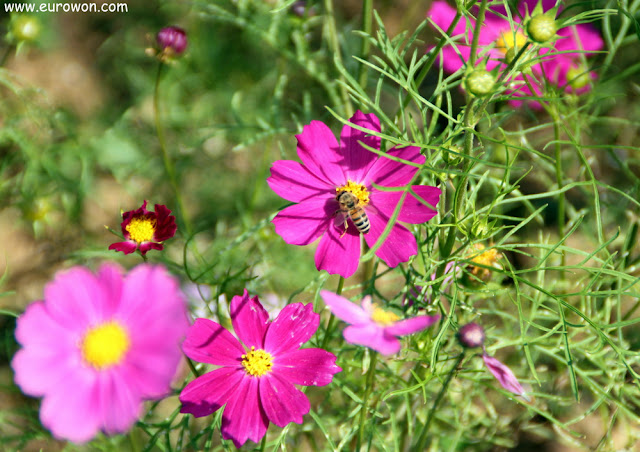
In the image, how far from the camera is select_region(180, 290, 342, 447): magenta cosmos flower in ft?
2.17

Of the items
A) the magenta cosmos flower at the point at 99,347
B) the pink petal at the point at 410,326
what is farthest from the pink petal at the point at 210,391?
the pink petal at the point at 410,326

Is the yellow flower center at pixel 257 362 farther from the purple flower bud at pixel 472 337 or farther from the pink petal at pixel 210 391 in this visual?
the purple flower bud at pixel 472 337

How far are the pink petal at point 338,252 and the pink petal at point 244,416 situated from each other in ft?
0.54

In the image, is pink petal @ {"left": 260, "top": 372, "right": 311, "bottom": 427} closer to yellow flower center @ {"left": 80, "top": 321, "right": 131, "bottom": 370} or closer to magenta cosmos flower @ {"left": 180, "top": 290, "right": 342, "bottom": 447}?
magenta cosmos flower @ {"left": 180, "top": 290, "right": 342, "bottom": 447}

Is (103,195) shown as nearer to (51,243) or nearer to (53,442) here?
(51,243)

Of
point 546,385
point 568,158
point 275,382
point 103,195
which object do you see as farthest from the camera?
point 103,195

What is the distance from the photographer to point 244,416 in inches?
26.2

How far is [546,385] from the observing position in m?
1.15

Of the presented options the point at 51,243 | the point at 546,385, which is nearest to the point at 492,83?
the point at 546,385

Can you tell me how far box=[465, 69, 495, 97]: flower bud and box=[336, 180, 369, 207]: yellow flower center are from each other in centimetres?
23

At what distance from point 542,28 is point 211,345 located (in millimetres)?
487

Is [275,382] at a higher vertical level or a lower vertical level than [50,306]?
lower

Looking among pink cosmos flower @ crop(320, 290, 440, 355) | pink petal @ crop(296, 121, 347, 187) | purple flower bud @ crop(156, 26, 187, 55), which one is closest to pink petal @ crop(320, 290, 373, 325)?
pink cosmos flower @ crop(320, 290, 440, 355)

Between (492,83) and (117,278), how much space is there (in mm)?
398
